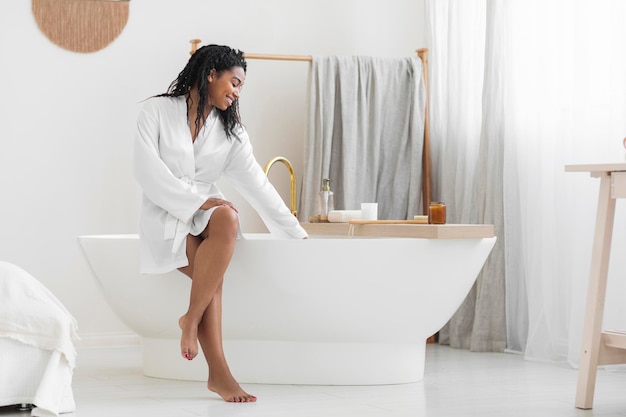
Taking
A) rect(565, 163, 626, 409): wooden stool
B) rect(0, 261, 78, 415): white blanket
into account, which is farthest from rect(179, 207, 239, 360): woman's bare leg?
rect(565, 163, 626, 409): wooden stool

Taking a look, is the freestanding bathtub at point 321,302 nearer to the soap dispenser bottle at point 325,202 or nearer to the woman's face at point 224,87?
the woman's face at point 224,87

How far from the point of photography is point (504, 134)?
423 cm

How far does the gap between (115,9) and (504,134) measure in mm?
1935

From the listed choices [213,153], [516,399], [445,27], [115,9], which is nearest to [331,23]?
[445,27]

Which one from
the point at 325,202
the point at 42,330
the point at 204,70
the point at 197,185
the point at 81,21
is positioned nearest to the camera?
the point at 42,330

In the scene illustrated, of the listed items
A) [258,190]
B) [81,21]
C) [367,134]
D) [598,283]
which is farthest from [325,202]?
[598,283]

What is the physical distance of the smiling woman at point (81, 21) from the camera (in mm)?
4402

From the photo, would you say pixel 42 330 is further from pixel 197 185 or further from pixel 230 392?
pixel 197 185

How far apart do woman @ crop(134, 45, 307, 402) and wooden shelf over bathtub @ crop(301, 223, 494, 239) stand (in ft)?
2.06

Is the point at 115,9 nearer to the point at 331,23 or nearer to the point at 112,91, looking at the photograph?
the point at 112,91

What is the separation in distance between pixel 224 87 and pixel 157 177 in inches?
15.4

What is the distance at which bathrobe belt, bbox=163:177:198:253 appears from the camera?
3.07m

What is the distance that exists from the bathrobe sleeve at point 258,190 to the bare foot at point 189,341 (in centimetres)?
66

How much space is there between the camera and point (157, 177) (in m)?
3.09
